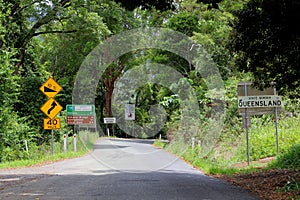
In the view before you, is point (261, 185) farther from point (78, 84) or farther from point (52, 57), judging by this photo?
point (52, 57)

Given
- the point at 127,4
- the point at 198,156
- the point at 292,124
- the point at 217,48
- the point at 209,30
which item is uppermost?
the point at 209,30

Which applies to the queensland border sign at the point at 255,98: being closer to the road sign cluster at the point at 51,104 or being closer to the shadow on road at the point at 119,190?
the shadow on road at the point at 119,190

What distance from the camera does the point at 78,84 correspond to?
115 ft

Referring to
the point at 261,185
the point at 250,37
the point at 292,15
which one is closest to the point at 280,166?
the point at 261,185

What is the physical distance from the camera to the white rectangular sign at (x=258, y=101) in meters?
15.4

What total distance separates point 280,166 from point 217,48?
15.6 metres

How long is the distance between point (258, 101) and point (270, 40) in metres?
5.20

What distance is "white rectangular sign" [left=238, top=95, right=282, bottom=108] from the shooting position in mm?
15414

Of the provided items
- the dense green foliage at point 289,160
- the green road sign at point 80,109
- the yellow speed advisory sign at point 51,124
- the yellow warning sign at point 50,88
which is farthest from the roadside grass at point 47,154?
the dense green foliage at point 289,160

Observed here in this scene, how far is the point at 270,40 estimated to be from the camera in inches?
416

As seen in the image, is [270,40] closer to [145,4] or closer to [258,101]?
[145,4]

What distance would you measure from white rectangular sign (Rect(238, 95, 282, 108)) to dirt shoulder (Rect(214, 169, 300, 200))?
11.7ft

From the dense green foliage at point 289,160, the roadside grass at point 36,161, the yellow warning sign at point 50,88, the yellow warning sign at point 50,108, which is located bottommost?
the roadside grass at point 36,161

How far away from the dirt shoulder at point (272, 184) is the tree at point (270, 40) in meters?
→ 2.53
